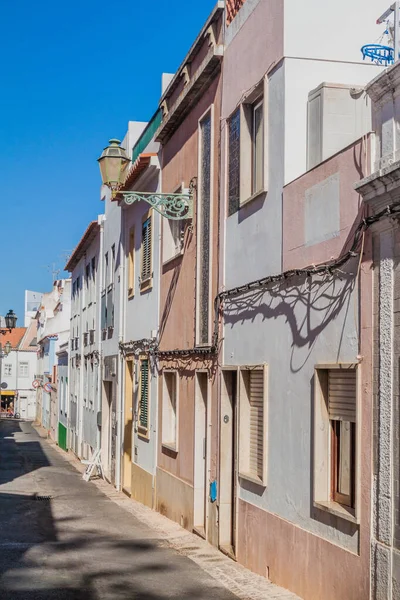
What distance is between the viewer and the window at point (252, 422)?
10.6 metres

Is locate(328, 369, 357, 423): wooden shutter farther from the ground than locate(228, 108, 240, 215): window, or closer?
closer

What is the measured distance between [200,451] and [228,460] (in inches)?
62.7

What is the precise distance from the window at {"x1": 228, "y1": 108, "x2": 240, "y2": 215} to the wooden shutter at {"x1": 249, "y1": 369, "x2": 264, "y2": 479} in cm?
241

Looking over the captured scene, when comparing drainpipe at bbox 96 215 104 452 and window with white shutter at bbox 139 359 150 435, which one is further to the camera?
drainpipe at bbox 96 215 104 452

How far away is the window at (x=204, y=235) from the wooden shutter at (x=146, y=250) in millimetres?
4535

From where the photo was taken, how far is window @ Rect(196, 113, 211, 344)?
44.3 feet

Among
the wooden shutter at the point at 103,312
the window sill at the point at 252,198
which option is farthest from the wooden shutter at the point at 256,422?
the wooden shutter at the point at 103,312

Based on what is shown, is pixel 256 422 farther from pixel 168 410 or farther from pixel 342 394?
pixel 168 410

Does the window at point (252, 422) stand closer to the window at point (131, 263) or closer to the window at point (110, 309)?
the window at point (131, 263)

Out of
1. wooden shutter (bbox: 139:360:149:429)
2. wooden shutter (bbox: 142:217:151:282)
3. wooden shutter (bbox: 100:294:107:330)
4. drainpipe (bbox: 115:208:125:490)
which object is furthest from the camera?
wooden shutter (bbox: 100:294:107:330)

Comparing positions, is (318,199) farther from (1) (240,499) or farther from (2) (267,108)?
(1) (240,499)

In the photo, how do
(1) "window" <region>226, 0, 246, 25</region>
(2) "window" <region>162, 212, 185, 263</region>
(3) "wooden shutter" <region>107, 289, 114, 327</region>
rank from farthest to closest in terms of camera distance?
1. (3) "wooden shutter" <region>107, 289, 114, 327</region>
2. (2) "window" <region>162, 212, 185, 263</region>
3. (1) "window" <region>226, 0, 246, 25</region>

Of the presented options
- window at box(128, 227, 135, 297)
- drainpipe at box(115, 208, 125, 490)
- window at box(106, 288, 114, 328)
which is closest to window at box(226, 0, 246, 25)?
window at box(128, 227, 135, 297)

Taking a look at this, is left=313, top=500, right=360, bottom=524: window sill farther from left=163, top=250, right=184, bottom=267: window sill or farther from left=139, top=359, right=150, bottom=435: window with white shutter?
left=139, top=359, right=150, bottom=435: window with white shutter
